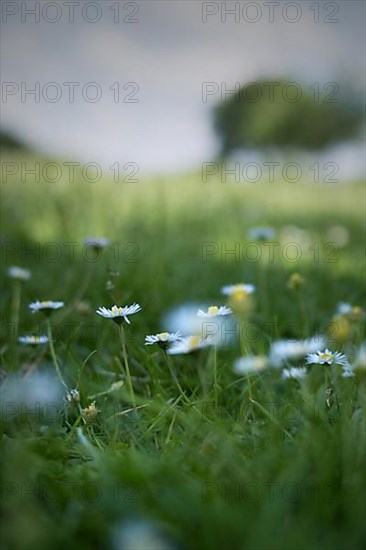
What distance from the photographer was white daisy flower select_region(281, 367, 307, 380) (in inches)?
44.6

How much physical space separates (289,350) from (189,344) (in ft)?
0.85

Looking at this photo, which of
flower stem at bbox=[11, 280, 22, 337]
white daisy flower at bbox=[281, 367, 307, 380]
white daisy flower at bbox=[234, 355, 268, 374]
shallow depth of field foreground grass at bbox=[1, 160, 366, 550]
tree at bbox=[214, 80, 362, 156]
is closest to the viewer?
shallow depth of field foreground grass at bbox=[1, 160, 366, 550]

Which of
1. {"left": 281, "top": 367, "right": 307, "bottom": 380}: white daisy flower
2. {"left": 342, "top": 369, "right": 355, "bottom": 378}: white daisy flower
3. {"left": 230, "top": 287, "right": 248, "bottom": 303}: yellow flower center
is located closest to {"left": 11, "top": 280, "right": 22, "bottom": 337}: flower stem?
{"left": 230, "top": 287, "right": 248, "bottom": 303}: yellow flower center

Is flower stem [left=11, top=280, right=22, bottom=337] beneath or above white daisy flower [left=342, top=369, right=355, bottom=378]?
above

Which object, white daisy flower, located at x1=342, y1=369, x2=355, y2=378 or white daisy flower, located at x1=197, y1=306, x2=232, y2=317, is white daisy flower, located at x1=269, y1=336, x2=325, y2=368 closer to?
white daisy flower, located at x1=342, y1=369, x2=355, y2=378

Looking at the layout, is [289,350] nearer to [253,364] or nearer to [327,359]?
[253,364]

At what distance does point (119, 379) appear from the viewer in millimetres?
1271

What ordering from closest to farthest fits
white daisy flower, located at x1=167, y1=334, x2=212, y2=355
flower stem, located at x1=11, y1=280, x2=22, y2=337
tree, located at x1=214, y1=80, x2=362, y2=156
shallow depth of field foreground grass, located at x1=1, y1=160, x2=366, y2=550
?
shallow depth of field foreground grass, located at x1=1, y1=160, x2=366, y2=550
white daisy flower, located at x1=167, y1=334, x2=212, y2=355
flower stem, located at x1=11, y1=280, x2=22, y2=337
tree, located at x1=214, y1=80, x2=362, y2=156

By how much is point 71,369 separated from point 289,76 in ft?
43.7

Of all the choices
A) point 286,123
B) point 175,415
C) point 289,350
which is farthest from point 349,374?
point 286,123

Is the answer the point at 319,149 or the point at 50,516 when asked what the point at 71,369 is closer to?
the point at 50,516

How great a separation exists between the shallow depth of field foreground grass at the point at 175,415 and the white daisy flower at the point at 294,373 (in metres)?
0.02

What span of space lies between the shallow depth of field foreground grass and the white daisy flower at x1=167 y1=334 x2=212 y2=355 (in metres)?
0.04

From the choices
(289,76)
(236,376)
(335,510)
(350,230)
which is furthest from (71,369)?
(289,76)
